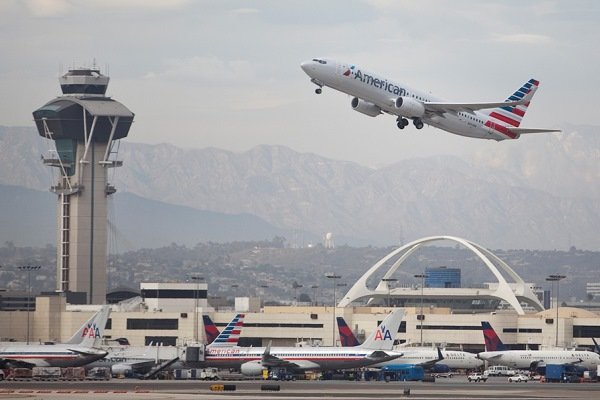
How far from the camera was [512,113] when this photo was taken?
144 m

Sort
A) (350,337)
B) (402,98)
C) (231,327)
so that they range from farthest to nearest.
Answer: (350,337) → (231,327) → (402,98)

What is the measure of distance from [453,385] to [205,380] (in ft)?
85.3

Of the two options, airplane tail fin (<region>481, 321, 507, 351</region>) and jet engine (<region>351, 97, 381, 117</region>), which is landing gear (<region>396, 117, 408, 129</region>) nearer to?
jet engine (<region>351, 97, 381, 117</region>)

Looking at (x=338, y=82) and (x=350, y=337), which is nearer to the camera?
(x=338, y=82)

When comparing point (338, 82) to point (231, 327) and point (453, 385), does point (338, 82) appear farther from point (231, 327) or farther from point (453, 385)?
point (231, 327)

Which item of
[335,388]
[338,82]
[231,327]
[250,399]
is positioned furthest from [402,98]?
[231,327]

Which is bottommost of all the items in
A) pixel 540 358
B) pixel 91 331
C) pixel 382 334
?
pixel 540 358

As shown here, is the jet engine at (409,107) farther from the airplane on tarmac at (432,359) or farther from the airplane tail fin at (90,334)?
the airplane tail fin at (90,334)

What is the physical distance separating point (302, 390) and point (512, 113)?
131 ft

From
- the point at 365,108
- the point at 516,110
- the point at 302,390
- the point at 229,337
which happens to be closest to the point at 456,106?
the point at 365,108

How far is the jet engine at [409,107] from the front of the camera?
128 meters

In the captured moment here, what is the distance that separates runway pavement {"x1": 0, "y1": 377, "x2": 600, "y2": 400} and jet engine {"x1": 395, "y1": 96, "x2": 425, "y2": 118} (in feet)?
80.6

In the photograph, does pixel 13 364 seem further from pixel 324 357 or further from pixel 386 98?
pixel 386 98

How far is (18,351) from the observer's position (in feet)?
483
